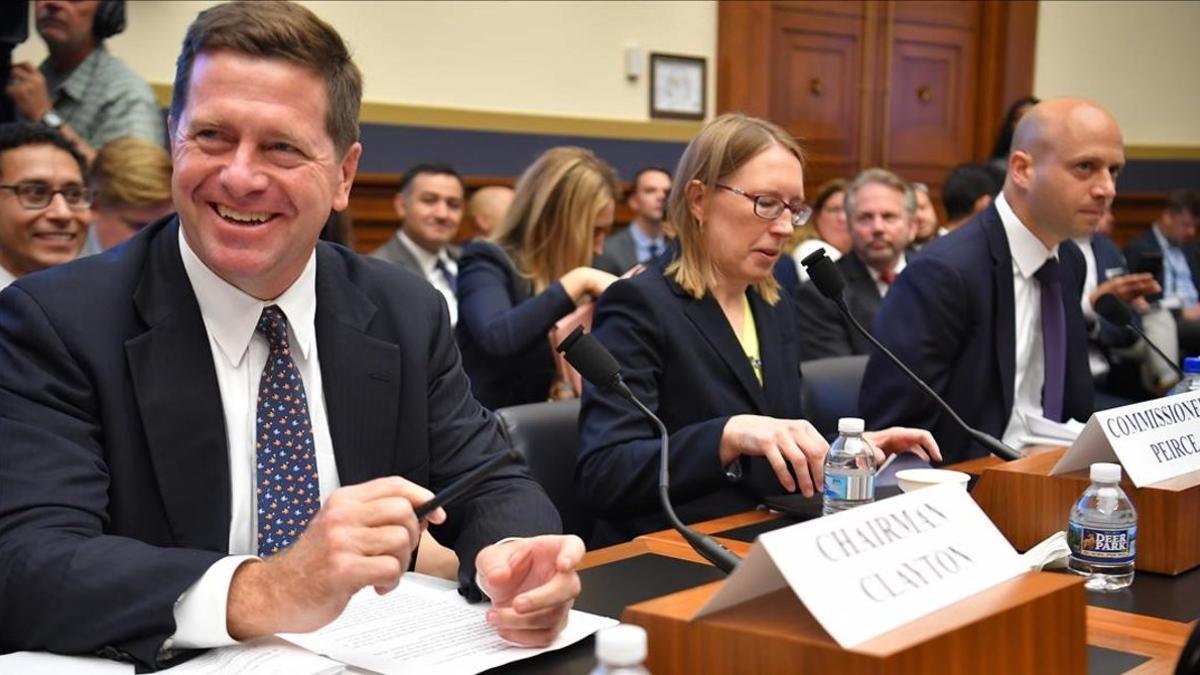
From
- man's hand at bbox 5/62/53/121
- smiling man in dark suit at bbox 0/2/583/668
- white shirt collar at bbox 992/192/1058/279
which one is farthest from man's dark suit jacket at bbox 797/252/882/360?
smiling man in dark suit at bbox 0/2/583/668

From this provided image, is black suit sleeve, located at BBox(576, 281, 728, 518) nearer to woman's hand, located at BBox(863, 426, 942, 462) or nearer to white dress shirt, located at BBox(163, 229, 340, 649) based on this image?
woman's hand, located at BBox(863, 426, 942, 462)

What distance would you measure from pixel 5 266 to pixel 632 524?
175 cm

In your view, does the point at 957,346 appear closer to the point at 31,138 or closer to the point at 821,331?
the point at 821,331

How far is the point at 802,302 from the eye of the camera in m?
4.17

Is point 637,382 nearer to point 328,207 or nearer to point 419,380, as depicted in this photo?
point 419,380

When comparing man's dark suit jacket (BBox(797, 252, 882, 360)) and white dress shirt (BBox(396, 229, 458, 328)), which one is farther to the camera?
white dress shirt (BBox(396, 229, 458, 328))

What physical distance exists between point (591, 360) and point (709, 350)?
0.76 meters

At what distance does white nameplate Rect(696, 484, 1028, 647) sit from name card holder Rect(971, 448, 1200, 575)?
0.53 m

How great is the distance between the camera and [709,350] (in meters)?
2.32

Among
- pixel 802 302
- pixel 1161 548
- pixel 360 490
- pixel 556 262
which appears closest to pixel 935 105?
pixel 802 302

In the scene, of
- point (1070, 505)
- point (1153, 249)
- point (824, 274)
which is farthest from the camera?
point (1153, 249)

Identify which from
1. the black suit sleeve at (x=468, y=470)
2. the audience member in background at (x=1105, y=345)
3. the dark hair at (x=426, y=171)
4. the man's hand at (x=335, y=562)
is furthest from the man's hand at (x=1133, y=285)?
the dark hair at (x=426, y=171)

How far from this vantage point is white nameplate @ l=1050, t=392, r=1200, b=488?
1.67m

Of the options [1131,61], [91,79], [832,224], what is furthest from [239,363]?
[1131,61]
